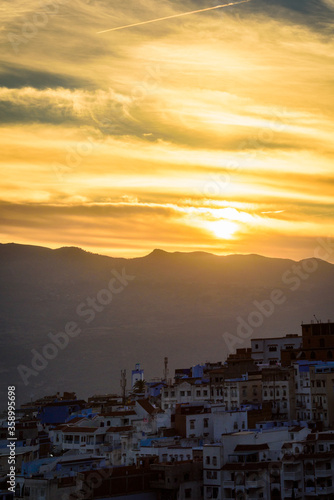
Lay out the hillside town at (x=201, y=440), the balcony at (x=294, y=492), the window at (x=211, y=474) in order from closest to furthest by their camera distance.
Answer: the hillside town at (x=201, y=440)
the balcony at (x=294, y=492)
the window at (x=211, y=474)

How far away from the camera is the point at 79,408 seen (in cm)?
8806

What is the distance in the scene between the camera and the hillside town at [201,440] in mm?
50875

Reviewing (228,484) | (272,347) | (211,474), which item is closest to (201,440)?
(211,474)

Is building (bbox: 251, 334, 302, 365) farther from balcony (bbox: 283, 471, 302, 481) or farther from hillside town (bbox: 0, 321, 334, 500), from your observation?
balcony (bbox: 283, 471, 302, 481)

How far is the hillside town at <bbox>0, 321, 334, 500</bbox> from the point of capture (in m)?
50.9

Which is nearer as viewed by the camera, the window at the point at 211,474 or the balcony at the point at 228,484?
the balcony at the point at 228,484

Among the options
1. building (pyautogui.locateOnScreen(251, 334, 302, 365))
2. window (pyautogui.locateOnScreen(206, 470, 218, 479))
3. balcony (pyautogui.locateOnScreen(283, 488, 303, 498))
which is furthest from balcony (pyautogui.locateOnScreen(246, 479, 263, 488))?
building (pyautogui.locateOnScreen(251, 334, 302, 365))

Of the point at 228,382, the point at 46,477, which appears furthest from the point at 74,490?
the point at 228,382

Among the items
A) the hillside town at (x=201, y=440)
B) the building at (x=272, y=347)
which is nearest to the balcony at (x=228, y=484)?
the hillside town at (x=201, y=440)

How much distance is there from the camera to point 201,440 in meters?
59.5

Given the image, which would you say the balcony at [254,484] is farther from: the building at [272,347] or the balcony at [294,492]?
the building at [272,347]

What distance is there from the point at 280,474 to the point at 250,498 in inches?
89.3

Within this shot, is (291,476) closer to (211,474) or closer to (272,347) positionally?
(211,474)

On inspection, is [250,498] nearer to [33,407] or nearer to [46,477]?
[46,477]
